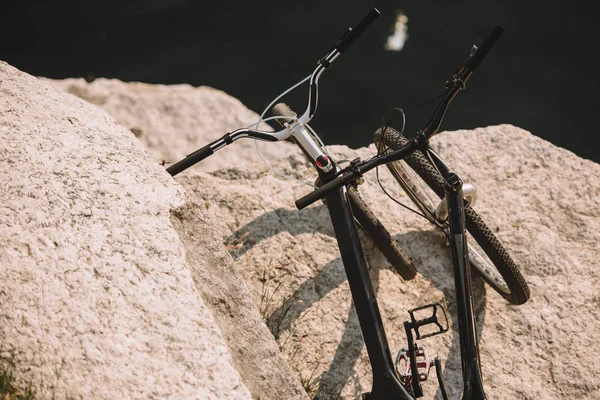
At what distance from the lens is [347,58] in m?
7.09

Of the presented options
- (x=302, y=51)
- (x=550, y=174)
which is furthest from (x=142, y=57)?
(x=550, y=174)

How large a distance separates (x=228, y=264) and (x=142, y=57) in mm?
4947

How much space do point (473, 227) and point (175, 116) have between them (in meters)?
3.76

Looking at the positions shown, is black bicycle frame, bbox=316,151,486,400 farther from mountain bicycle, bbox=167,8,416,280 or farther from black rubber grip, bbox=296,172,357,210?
black rubber grip, bbox=296,172,357,210

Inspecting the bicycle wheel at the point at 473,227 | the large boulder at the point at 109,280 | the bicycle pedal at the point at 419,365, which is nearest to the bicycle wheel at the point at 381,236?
the bicycle wheel at the point at 473,227

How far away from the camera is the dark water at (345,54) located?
6.67 meters

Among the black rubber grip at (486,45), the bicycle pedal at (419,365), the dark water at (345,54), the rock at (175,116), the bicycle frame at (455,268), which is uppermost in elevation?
the dark water at (345,54)

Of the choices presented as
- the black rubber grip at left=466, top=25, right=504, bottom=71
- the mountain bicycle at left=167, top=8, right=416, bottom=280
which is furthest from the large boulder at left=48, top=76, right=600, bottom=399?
the black rubber grip at left=466, top=25, right=504, bottom=71

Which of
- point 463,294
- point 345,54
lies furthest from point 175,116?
point 463,294

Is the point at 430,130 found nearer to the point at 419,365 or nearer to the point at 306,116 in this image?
the point at 306,116

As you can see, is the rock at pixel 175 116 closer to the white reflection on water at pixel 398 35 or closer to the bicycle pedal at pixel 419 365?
the white reflection on water at pixel 398 35

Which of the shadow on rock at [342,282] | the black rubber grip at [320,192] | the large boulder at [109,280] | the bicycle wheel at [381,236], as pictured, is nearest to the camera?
the large boulder at [109,280]

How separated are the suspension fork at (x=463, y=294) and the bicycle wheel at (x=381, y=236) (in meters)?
0.75

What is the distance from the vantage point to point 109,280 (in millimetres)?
2520
